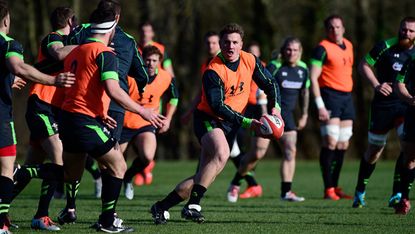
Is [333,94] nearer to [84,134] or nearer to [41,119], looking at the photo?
[41,119]

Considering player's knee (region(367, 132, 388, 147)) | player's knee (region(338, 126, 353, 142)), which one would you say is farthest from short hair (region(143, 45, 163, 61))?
player's knee (region(338, 126, 353, 142))

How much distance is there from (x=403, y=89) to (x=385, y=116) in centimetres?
176

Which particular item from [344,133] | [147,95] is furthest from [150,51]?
[344,133]

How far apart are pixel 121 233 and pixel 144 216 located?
1815 mm

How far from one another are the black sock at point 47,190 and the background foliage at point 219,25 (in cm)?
1767

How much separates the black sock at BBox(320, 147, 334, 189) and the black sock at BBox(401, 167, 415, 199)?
2.82 metres

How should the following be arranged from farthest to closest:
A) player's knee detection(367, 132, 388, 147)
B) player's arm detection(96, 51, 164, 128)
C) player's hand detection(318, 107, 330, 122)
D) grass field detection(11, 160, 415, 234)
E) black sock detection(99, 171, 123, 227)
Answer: player's hand detection(318, 107, 330, 122) → player's knee detection(367, 132, 388, 147) → grass field detection(11, 160, 415, 234) → black sock detection(99, 171, 123, 227) → player's arm detection(96, 51, 164, 128)

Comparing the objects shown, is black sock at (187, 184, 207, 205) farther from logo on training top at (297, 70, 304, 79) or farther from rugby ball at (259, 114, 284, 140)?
logo on training top at (297, 70, 304, 79)

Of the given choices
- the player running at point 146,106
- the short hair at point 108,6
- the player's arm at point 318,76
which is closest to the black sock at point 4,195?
the short hair at point 108,6

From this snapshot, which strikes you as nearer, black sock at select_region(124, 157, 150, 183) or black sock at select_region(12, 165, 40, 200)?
black sock at select_region(12, 165, 40, 200)

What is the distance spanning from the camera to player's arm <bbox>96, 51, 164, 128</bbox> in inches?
298

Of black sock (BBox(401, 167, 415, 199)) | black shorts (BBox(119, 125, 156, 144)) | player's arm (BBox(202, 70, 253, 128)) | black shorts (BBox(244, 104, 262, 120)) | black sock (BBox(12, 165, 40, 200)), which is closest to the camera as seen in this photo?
black sock (BBox(12, 165, 40, 200))

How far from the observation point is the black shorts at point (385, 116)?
11180 millimetres

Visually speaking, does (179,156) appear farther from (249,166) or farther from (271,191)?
(249,166)
